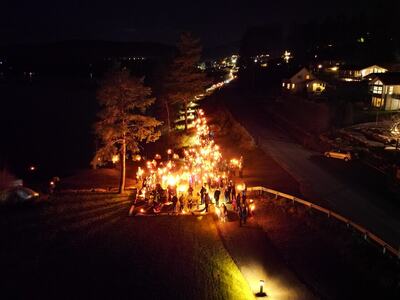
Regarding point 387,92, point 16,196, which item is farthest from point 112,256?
point 387,92

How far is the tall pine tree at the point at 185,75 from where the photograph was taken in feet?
130

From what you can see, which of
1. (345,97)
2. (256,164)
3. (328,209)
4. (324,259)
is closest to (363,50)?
(345,97)

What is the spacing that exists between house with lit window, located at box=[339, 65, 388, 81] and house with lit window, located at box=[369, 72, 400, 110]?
10040 millimetres

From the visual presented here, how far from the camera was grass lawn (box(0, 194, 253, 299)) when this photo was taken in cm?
1376

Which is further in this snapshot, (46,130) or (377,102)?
(46,130)

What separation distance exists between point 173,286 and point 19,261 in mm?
6687

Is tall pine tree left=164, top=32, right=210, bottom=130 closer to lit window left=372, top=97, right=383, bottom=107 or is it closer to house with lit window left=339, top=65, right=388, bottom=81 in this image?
lit window left=372, top=97, right=383, bottom=107

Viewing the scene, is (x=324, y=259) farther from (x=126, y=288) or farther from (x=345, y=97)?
(x=345, y=97)

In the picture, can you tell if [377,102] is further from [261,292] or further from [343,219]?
[261,292]

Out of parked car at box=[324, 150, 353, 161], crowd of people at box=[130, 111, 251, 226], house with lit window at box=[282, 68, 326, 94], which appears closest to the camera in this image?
crowd of people at box=[130, 111, 251, 226]

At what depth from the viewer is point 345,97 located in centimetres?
4559

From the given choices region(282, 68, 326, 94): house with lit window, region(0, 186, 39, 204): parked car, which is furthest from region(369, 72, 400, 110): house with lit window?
region(0, 186, 39, 204): parked car

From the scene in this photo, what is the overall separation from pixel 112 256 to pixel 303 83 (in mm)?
47072

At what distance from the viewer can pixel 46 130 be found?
199 ft
